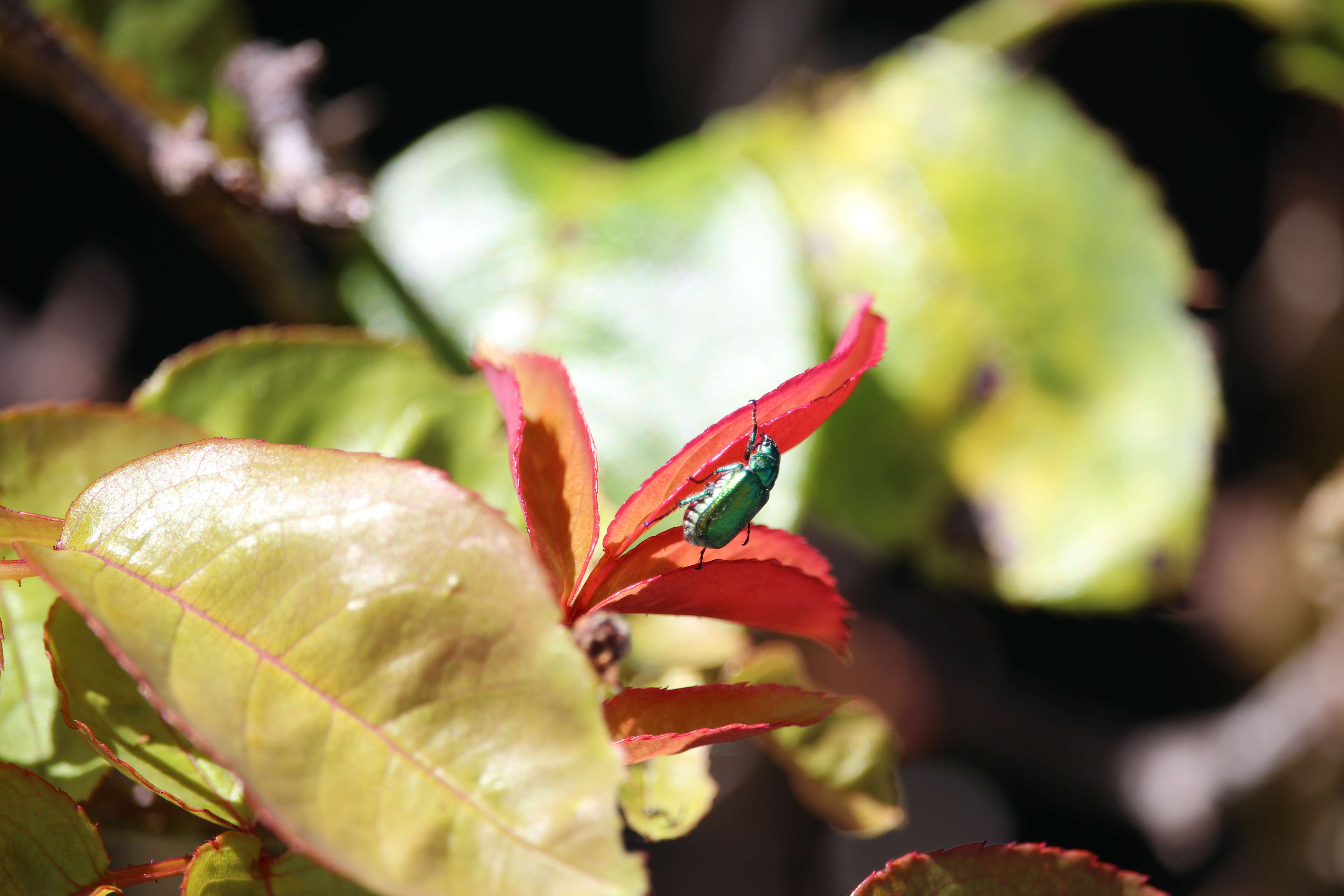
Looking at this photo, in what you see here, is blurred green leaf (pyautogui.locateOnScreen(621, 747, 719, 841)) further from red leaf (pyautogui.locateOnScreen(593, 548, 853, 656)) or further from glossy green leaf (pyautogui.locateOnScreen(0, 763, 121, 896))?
glossy green leaf (pyautogui.locateOnScreen(0, 763, 121, 896))

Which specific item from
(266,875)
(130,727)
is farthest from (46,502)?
(266,875)

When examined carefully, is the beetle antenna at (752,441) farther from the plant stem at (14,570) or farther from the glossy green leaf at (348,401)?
the plant stem at (14,570)

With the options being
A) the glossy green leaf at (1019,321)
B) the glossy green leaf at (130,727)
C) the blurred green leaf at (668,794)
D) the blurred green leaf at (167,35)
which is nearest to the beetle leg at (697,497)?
the blurred green leaf at (668,794)

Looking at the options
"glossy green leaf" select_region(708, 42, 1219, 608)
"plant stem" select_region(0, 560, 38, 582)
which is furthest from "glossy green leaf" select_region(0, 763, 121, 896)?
"glossy green leaf" select_region(708, 42, 1219, 608)

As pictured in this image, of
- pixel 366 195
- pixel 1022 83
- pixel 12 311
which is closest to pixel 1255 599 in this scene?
pixel 1022 83

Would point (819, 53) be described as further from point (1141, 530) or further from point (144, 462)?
point (144, 462)

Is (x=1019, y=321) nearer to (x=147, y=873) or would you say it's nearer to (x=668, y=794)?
(x=668, y=794)
